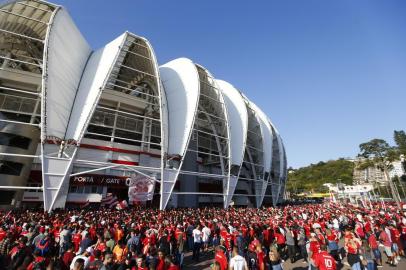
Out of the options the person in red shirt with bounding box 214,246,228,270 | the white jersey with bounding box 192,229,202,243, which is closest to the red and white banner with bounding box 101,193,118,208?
the white jersey with bounding box 192,229,202,243

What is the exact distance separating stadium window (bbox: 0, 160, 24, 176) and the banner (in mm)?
13345

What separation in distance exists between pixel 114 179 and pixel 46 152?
10.6 metres

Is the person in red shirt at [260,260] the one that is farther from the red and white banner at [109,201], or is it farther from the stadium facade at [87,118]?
the red and white banner at [109,201]

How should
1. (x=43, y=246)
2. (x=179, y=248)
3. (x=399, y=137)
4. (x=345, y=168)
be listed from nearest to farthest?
1. (x=43, y=246)
2. (x=179, y=248)
3. (x=399, y=137)
4. (x=345, y=168)

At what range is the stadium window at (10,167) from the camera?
2708cm

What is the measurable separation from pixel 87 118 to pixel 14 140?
34.6ft

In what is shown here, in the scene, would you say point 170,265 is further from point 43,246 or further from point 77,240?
point 77,240

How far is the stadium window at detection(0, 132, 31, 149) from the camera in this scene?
89.2 feet

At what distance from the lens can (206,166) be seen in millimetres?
43156

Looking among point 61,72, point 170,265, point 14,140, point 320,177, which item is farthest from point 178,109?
point 320,177

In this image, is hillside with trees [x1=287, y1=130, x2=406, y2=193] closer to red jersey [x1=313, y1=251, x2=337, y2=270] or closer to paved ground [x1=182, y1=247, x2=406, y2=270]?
paved ground [x1=182, y1=247, x2=406, y2=270]

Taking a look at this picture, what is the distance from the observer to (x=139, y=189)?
25.8m

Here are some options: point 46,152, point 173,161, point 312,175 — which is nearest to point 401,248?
point 173,161

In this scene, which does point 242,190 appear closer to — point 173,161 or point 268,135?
point 268,135
